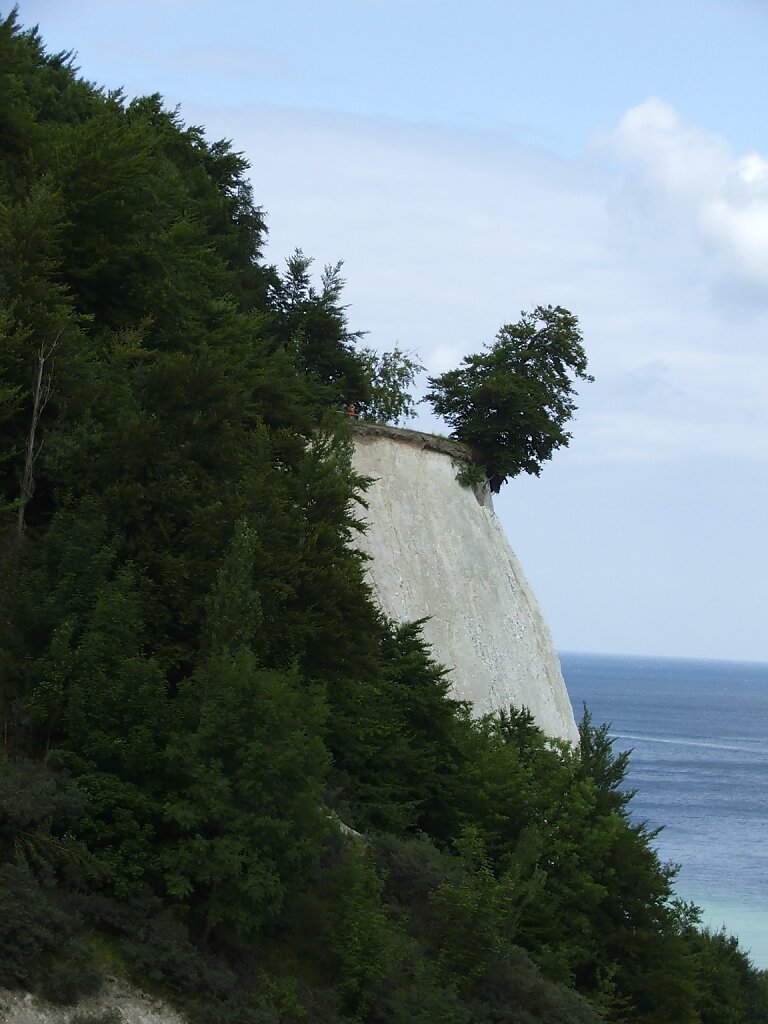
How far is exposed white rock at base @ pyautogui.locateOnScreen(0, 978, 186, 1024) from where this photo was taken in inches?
661

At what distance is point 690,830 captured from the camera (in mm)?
86438

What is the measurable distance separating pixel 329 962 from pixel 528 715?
663 inches

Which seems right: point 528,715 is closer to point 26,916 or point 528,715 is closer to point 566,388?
point 566,388

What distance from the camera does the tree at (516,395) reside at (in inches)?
1702

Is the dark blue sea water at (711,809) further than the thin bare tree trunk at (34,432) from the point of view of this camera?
Yes

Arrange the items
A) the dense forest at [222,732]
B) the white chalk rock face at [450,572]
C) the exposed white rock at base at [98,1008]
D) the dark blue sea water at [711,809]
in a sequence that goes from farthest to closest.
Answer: the dark blue sea water at [711,809] → the white chalk rock face at [450,572] → the dense forest at [222,732] → the exposed white rock at base at [98,1008]

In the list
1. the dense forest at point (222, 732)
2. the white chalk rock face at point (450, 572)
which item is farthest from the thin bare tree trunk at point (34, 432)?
the white chalk rock face at point (450, 572)

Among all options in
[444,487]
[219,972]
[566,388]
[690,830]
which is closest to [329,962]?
[219,972]

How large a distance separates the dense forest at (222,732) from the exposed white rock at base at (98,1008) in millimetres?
233

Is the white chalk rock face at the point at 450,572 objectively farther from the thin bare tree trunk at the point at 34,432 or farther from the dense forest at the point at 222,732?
the thin bare tree trunk at the point at 34,432

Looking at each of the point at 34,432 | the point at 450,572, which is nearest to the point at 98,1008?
the point at 34,432

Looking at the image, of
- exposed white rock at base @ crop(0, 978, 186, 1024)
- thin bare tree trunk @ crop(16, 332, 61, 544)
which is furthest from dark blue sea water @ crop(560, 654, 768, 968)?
exposed white rock at base @ crop(0, 978, 186, 1024)

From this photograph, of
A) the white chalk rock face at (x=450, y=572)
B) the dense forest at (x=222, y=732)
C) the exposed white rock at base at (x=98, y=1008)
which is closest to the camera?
the exposed white rock at base at (x=98, y=1008)

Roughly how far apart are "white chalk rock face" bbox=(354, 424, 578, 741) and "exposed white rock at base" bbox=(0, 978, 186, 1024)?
63.0 ft
